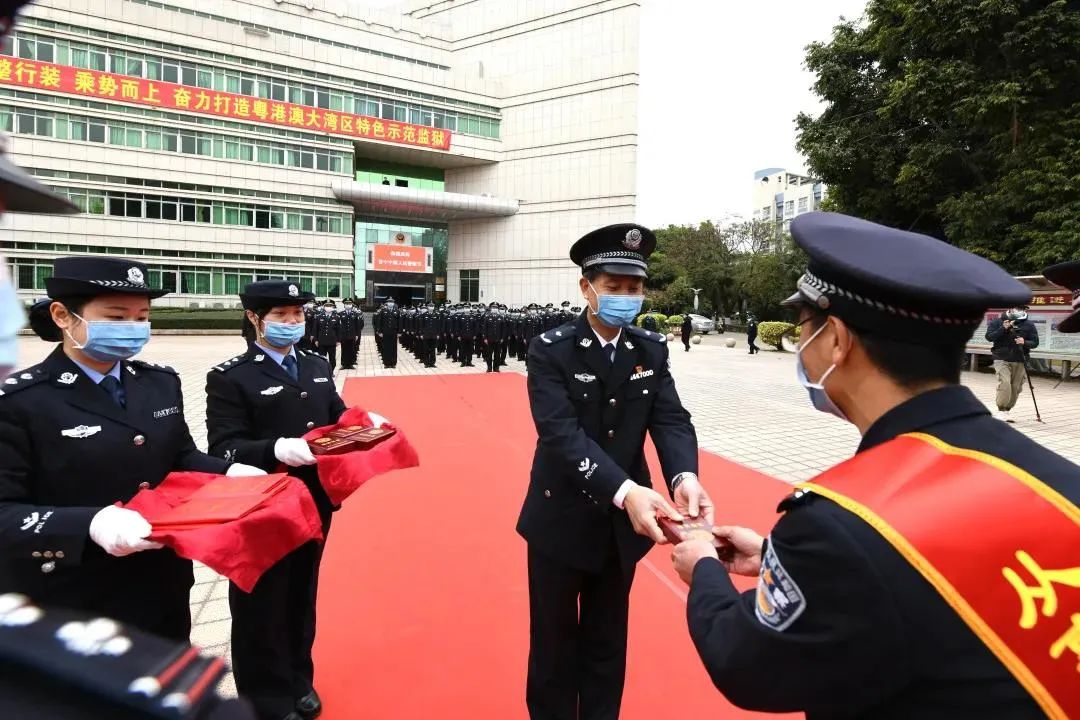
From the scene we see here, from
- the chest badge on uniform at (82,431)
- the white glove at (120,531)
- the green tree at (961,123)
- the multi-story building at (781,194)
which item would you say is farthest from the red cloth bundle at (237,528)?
the multi-story building at (781,194)

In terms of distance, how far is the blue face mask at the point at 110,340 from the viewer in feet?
6.31

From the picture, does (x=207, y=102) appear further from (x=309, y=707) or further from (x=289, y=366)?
(x=309, y=707)

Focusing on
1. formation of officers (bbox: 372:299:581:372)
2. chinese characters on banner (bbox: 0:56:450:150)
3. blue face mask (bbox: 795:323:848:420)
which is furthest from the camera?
chinese characters on banner (bbox: 0:56:450:150)

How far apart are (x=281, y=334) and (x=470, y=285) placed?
39.5 m

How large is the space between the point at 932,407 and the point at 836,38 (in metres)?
23.3

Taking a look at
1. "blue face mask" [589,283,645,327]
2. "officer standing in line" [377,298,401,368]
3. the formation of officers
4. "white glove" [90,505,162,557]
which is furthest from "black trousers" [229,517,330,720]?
"officer standing in line" [377,298,401,368]

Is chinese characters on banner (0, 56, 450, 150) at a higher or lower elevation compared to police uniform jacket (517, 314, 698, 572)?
higher

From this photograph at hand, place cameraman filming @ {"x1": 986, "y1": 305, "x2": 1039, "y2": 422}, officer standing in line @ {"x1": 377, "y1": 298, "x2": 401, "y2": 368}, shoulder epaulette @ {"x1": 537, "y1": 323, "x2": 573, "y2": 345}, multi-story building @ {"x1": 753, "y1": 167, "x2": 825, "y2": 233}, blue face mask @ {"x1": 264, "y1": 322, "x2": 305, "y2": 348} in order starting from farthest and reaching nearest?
multi-story building @ {"x1": 753, "y1": 167, "x2": 825, "y2": 233}, officer standing in line @ {"x1": 377, "y1": 298, "x2": 401, "y2": 368}, cameraman filming @ {"x1": 986, "y1": 305, "x2": 1039, "y2": 422}, blue face mask @ {"x1": 264, "y1": 322, "x2": 305, "y2": 348}, shoulder epaulette @ {"x1": 537, "y1": 323, "x2": 573, "y2": 345}

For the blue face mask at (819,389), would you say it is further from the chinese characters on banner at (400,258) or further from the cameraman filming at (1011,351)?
the chinese characters on banner at (400,258)

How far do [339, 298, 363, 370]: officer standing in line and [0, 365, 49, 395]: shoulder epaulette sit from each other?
12.0 meters

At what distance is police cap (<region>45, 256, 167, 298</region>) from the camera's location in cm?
192

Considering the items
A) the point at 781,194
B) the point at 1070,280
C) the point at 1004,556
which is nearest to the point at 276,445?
the point at 1004,556

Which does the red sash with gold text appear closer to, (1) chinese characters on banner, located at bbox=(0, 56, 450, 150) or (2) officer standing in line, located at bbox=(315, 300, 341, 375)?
(2) officer standing in line, located at bbox=(315, 300, 341, 375)

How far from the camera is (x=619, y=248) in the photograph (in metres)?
2.39
